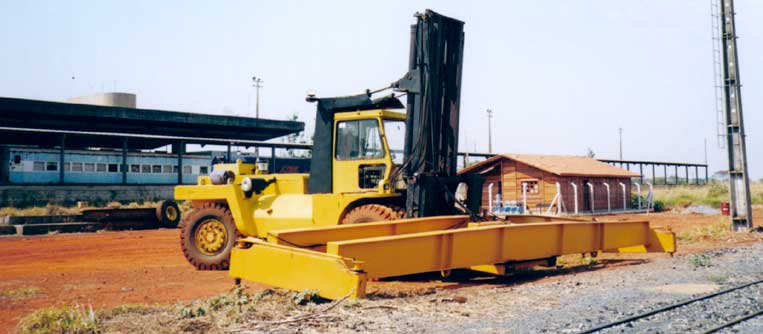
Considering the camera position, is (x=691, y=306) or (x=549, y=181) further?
(x=549, y=181)

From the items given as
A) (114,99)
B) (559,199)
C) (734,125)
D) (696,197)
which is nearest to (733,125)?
(734,125)

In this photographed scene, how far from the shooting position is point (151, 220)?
26.7 m

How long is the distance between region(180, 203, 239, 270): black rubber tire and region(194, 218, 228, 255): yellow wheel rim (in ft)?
0.18

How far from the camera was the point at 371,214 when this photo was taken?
33.0ft

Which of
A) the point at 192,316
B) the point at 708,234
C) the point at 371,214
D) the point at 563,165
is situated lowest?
the point at 192,316

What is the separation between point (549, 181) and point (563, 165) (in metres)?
2.18

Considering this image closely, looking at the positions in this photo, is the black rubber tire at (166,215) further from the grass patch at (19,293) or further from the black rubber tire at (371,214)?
the black rubber tire at (371,214)

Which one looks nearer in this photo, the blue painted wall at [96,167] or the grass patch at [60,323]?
the grass patch at [60,323]

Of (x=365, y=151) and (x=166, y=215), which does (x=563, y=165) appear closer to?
(x=166, y=215)

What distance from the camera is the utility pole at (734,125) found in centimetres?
2128

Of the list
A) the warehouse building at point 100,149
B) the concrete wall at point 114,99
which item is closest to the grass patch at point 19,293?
the warehouse building at point 100,149

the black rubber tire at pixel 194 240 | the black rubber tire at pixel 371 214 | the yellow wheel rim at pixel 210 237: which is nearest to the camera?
the black rubber tire at pixel 371 214

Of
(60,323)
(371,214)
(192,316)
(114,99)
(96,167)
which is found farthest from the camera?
(114,99)

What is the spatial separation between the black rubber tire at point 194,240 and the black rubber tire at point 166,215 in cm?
1525
